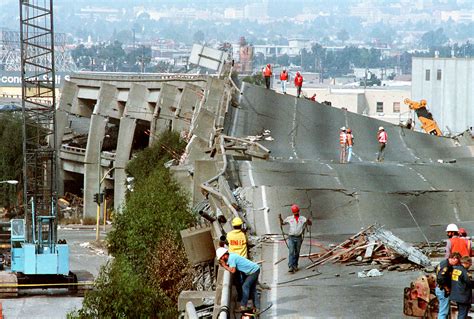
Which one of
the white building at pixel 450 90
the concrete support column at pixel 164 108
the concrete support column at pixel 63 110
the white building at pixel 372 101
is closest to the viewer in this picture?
the concrete support column at pixel 164 108

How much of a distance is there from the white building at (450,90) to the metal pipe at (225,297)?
87714 millimetres

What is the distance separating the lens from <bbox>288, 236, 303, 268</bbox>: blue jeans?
87.9 feet

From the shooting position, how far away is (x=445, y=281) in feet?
66.8

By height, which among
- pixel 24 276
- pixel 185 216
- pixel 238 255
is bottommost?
pixel 24 276

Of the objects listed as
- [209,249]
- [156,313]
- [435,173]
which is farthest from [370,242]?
[435,173]

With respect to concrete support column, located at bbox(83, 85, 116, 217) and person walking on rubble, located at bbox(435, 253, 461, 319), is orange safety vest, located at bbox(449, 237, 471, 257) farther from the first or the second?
concrete support column, located at bbox(83, 85, 116, 217)

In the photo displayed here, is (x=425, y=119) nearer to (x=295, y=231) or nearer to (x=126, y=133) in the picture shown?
(x=126, y=133)

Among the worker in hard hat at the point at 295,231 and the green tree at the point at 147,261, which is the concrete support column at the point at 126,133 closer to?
the green tree at the point at 147,261

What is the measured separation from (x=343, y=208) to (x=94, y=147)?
6606 cm

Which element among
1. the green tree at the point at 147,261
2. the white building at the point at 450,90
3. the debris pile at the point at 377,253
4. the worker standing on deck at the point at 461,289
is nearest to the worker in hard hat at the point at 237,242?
the worker standing on deck at the point at 461,289

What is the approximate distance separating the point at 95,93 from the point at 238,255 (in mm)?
90130

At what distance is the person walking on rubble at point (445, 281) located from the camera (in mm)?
20312

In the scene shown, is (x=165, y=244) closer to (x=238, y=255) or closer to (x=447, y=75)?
(x=238, y=255)

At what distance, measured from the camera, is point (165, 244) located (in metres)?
42.9
